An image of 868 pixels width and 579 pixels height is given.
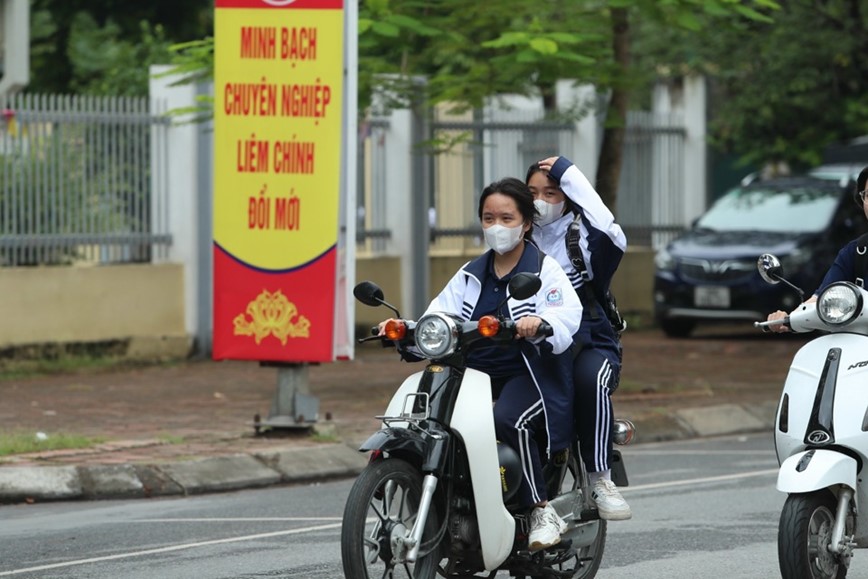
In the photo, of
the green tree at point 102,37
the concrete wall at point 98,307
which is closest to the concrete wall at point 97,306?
the concrete wall at point 98,307

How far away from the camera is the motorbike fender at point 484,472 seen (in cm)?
621

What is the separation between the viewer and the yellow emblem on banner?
11422 millimetres

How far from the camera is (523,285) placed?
20.2 ft

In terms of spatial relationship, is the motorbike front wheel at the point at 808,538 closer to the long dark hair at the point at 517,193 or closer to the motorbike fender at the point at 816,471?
the motorbike fender at the point at 816,471

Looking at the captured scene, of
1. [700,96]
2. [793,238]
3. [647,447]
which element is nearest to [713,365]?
[793,238]

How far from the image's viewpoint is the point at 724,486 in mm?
10320

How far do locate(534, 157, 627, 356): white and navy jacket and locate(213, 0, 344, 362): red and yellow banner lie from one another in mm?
4450

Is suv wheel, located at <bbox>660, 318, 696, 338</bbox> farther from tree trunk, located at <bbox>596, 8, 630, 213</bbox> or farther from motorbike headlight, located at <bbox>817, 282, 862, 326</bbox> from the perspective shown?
motorbike headlight, located at <bbox>817, 282, 862, 326</bbox>

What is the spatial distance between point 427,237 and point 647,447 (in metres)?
6.59

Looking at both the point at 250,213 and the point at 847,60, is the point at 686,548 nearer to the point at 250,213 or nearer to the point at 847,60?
the point at 250,213

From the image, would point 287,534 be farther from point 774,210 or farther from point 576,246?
point 774,210

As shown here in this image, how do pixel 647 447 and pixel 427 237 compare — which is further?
pixel 427 237

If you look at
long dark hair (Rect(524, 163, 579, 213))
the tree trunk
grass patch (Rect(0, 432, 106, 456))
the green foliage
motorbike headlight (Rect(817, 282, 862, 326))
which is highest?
the green foliage

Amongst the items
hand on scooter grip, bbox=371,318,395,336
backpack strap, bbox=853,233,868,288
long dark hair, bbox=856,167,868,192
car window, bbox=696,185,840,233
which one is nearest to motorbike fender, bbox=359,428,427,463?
hand on scooter grip, bbox=371,318,395,336
